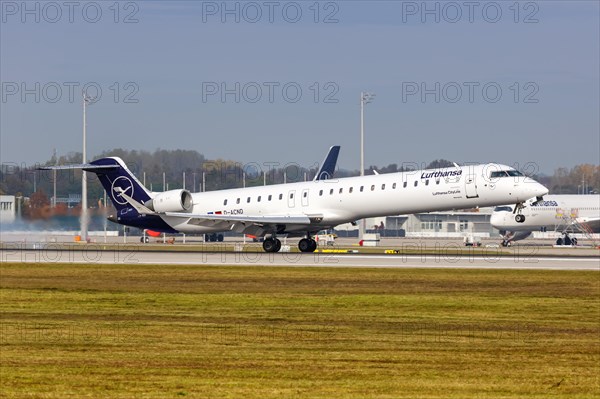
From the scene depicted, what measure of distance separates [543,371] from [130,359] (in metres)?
7.74

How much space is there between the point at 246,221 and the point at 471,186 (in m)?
12.9

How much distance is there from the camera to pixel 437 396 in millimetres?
16625

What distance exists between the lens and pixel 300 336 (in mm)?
24156

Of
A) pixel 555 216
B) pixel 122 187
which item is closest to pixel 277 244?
pixel 122 187

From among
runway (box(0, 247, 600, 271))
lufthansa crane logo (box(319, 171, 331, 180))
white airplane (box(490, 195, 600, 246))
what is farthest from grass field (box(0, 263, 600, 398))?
white airplane (box(490, 195, 600, 246))

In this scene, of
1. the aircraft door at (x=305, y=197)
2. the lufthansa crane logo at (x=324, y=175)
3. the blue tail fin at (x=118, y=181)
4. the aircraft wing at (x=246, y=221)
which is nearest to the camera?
the aircraft wing at (x=246, y=221)

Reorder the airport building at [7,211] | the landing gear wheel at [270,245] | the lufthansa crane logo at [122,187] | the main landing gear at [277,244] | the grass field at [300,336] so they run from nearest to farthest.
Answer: the grass field at [300,336] < the main landing gear at [277,244] < the landing gear wheel at [270,245] < the lufthansa crane logo at [122,187] < the airport building at [7,211]

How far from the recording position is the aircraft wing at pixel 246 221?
5966 cm

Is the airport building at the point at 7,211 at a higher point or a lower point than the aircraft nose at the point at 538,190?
lower

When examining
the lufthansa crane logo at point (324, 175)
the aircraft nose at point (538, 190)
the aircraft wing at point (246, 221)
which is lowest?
the aircraft wing at point (246, 221)

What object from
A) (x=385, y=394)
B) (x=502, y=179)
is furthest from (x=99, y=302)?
(x=502, y=179)

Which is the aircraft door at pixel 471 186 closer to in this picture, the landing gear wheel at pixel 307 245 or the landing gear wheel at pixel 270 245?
the landing gear wheel at pixel 307 245

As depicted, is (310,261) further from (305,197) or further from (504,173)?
(504,173)

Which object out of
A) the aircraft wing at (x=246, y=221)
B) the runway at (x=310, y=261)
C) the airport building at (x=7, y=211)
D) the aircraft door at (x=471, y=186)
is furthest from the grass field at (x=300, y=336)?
the airport building at (x=7, y=211)
